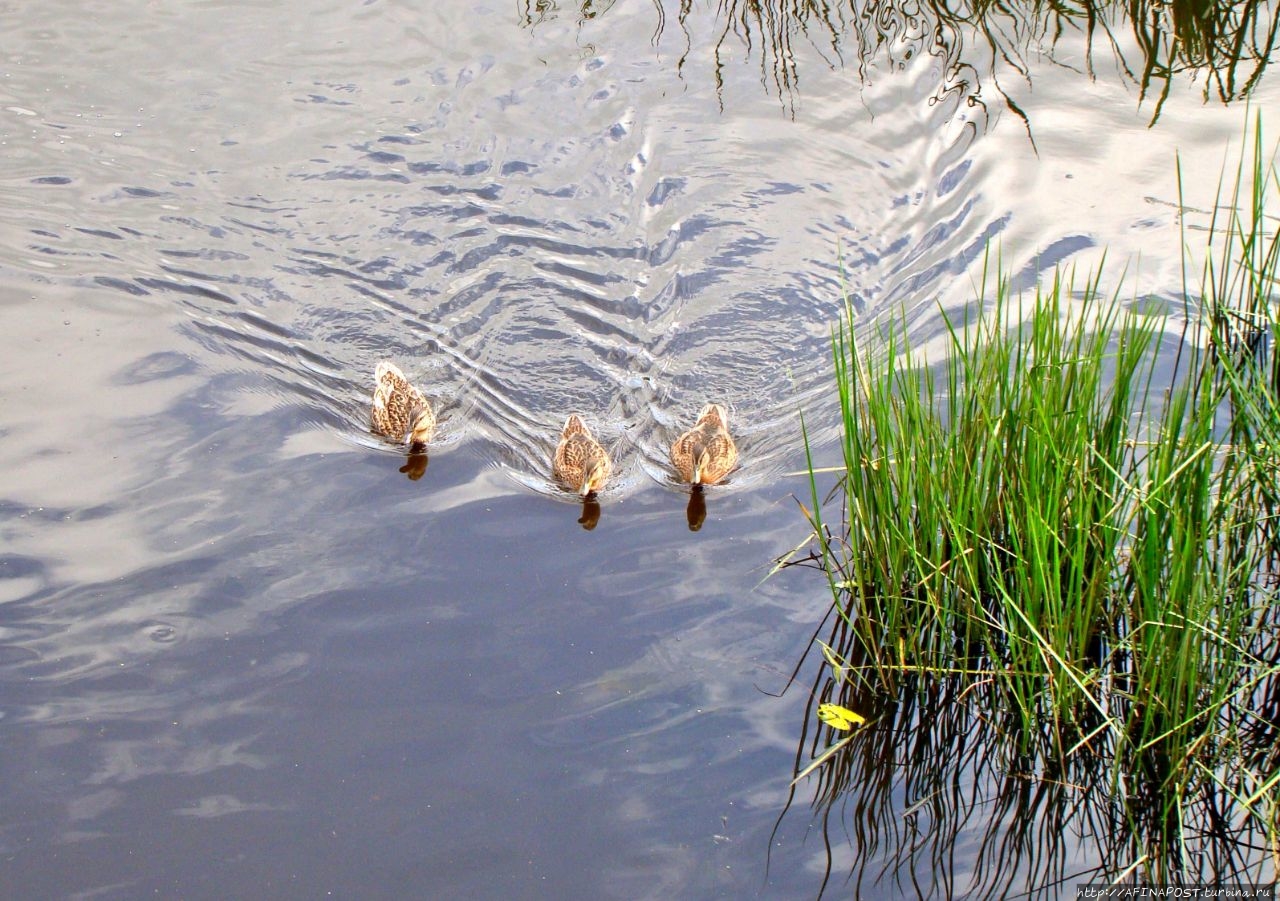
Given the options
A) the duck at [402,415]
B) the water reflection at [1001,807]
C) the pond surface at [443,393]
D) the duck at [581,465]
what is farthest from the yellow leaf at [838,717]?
the duck at [402,415]

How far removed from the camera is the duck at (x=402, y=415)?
6.28 m

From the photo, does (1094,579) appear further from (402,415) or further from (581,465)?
(402,415)

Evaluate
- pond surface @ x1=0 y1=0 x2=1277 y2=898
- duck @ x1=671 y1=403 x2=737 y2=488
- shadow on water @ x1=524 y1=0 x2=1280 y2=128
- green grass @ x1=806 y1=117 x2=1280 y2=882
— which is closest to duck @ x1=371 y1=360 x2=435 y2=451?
pond surface @ x1=0 y1=0 x2=1277 y2=898

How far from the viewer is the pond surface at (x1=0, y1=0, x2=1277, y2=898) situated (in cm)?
456

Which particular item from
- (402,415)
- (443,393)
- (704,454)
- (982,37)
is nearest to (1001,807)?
(704,454)

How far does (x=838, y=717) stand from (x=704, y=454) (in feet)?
5.36

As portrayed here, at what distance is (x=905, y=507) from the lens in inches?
179

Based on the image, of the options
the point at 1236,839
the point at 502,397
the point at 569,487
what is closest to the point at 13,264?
the point at 502,397

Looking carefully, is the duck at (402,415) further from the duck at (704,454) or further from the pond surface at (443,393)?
the duck at (704,454)

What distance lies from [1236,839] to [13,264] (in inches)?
269

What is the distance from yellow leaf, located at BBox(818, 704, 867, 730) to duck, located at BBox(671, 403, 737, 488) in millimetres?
1523

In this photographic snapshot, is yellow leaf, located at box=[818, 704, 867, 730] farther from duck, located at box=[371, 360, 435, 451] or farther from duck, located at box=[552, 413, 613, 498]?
duck, located at box=[371, 360, 435, 451]

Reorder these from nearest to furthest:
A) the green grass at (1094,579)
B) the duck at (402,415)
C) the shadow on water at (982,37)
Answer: the green grass at (1094,579) < the duck at (402,415) < the shadow on water at (982,37)

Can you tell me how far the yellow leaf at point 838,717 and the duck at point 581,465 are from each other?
1.71 m
